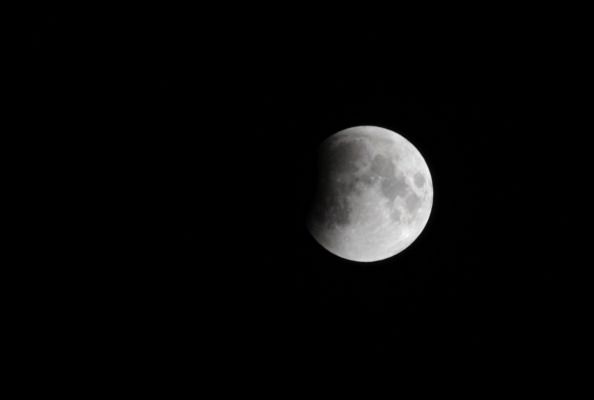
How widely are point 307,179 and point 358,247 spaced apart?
0.76 meters

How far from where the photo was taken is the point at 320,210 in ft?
11.1

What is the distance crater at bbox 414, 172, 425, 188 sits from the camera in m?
3.40

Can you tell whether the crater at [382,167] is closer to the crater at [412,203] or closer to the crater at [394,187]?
the crater at [394,187]

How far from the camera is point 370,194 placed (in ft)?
10.6

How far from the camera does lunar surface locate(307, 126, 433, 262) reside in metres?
3.25

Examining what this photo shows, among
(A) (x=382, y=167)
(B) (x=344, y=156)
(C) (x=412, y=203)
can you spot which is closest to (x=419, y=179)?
(C) (x=412, y=203)

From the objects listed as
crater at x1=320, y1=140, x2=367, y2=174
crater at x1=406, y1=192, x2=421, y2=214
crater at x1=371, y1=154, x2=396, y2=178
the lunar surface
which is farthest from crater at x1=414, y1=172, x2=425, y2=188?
crater at x1=320, y1=140, x2=367, y2=174

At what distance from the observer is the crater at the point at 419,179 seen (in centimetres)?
340

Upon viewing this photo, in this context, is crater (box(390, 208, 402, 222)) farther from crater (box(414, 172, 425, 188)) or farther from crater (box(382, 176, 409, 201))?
crater (box(414, 172, 425, 188))

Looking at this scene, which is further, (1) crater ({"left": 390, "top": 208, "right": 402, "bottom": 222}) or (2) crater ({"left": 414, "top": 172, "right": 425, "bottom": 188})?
(2) crater ({"left": 414, "top": 172, "right": 425, "bottom": 188})

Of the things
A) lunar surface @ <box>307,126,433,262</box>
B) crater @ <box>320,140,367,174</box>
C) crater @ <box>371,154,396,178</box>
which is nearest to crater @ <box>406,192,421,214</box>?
lunar surface @ <box>307,126,433,262</box>

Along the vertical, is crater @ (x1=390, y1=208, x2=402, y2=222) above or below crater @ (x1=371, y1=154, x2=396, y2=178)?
below

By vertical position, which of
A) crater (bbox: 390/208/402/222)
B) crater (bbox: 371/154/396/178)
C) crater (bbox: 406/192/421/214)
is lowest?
crater (bbox: 390/208/402/222)

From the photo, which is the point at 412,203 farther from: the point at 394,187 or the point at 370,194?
the point at 370,194
